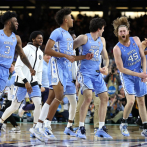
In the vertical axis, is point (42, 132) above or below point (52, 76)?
below

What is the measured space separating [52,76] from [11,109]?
1455mm

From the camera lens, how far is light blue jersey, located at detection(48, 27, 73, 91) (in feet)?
17.2

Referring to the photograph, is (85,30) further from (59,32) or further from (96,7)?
(59,32)

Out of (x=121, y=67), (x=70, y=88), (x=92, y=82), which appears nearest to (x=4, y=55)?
(x=70, y=88)

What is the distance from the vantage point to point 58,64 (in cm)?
531

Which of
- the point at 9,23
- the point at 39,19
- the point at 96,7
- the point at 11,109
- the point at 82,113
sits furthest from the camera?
the point at 96,7

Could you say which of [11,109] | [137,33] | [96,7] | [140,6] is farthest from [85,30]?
[11,109]

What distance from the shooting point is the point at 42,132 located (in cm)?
517

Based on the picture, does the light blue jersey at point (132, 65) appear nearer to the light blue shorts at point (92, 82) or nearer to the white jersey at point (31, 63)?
the light blue shorts at point (92, 82)

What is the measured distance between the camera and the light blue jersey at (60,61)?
5230 millimetres

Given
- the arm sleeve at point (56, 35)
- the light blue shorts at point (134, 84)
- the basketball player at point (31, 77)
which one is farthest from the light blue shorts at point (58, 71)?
the light blue shorts at point (134, 84)

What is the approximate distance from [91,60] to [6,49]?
4.94 feet

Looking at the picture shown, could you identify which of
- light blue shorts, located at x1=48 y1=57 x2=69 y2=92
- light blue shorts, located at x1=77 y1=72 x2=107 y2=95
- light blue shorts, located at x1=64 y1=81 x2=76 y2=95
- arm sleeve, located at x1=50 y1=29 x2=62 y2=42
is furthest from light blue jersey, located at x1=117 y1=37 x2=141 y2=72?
arm sleeve, located at x1=50 y1=29 x2=62 y2=42

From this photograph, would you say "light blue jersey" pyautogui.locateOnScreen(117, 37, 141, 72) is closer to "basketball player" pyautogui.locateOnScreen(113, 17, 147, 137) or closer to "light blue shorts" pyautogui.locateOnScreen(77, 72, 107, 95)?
"basketball player" pyautogui.locateOnScreen(113, 17, 147, 137)
